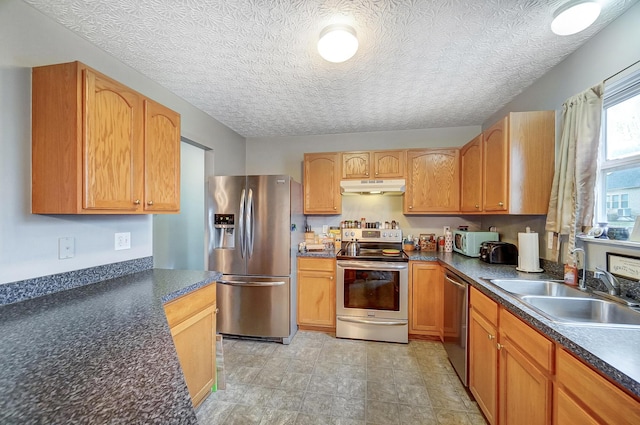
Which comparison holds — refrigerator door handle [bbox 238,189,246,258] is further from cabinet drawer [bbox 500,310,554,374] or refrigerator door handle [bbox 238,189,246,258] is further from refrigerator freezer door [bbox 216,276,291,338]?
cabinet drawer [bbox 500,310,554,374]

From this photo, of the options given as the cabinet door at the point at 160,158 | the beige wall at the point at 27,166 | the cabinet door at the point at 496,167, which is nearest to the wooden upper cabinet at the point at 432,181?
the cabinet door at the point at 496,167

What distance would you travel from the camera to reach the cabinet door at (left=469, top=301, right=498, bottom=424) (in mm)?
1508

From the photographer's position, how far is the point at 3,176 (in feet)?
4.03

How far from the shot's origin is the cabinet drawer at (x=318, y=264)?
9.38 ft

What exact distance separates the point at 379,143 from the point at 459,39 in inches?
71.2

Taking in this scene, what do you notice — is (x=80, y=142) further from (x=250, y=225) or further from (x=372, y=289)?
(x=372, y=289)

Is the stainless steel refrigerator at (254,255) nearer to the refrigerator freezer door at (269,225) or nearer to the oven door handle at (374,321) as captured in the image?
the refrigerator freezer door at (269,225)

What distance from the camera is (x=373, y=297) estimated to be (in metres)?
2.70

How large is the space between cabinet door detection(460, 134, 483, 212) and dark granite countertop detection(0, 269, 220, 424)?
267 centimetres

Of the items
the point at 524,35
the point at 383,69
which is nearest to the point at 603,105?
the point at 524,35

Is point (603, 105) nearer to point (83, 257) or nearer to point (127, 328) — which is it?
point (127, 328)

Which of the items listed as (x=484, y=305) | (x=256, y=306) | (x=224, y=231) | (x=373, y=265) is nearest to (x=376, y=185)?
(x=373, y=265)

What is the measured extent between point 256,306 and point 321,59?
7.84ft

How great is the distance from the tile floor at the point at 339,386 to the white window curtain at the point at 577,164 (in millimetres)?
1403
